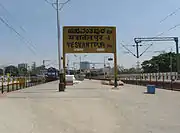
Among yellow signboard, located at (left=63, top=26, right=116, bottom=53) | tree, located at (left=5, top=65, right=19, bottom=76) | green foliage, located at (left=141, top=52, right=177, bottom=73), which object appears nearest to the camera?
yellow signboard, located at (left=63, top=26, right=116, bottom=53)

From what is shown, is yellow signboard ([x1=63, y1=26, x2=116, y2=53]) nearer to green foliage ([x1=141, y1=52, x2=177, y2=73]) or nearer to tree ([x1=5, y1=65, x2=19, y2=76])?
green foliage ([x1=141, y1=52, x2=177, y2=73])

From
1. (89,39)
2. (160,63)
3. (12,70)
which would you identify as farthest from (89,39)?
(12,70)

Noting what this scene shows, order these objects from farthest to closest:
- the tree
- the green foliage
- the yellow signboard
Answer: the tree → the green foliage → the yellow signboard

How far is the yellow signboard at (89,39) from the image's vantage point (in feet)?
134

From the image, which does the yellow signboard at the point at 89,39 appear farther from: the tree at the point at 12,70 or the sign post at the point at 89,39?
the tree at the point at 12,70

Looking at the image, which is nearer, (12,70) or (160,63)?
(160,63)

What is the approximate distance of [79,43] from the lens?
41031 millimetres

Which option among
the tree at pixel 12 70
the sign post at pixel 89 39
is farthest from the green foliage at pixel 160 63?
the sign post at pixel 89 39

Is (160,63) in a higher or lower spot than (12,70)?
higher

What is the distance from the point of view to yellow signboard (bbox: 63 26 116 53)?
4078cm

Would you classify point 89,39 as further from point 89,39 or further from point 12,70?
point 12,70

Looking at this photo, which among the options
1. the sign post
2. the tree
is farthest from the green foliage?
the sign post

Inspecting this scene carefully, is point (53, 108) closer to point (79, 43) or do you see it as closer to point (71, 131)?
point (71, 131)

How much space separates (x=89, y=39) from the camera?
41.2 metres
